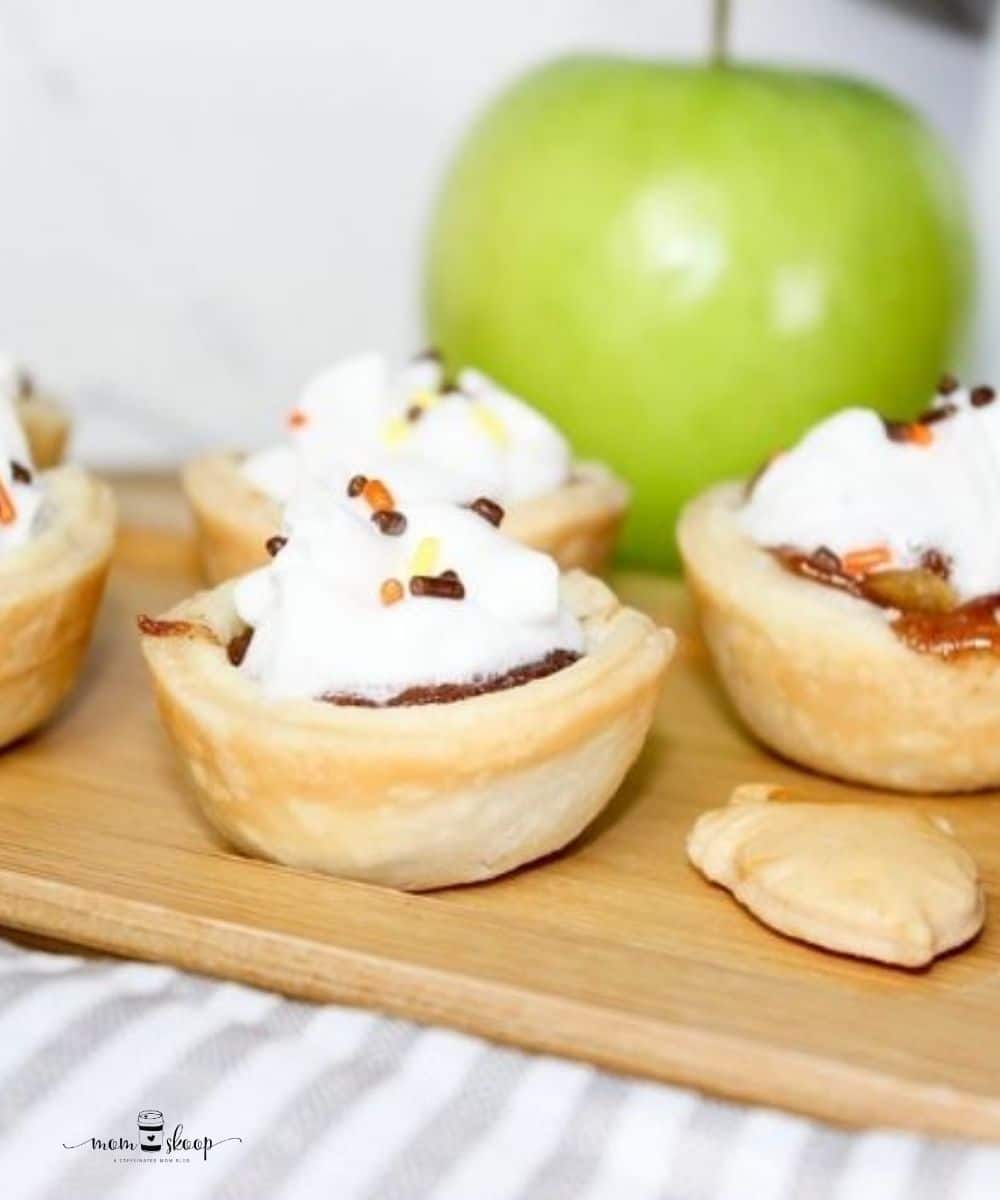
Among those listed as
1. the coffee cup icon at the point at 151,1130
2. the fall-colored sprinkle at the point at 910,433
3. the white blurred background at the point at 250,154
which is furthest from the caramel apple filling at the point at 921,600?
the white blurred background at the point at 250,154

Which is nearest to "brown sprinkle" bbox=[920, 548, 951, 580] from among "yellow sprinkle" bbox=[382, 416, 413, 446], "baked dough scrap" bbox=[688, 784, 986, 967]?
"baked dough scrap" bbox=[688, 784, 986, 967]

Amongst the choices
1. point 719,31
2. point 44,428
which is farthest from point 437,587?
point 719,31

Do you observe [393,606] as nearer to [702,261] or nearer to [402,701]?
[402,701]

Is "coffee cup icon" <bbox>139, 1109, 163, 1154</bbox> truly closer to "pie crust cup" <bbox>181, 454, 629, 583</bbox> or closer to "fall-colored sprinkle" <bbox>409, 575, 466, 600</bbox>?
"fall-colored sprinkle" <bbox>409, 575, 466, 600</bbox>

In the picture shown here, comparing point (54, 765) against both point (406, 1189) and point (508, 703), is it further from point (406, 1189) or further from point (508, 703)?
point (406, 1189)

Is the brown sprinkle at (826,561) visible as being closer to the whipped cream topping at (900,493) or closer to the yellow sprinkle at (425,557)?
the whipped cream topping at (900,493)
